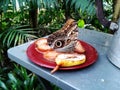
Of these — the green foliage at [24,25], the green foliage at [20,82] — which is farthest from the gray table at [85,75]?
the green foliage at [20,82]

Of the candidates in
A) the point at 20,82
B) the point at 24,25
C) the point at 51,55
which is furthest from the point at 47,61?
the point at 24,25

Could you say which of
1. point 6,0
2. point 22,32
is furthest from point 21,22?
point 6,0

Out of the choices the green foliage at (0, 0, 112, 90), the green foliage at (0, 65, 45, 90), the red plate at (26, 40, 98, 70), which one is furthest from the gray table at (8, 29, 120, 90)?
the green foliage at (0, 65, 45, 90)

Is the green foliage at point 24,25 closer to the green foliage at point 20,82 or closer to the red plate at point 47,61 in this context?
the green foliage at point 20,82

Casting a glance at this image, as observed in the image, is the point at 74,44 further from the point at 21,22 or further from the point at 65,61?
the point at 21,22

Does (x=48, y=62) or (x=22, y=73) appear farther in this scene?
(x=22, y=73)

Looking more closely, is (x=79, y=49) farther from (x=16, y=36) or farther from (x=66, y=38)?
(x=16, y=36)

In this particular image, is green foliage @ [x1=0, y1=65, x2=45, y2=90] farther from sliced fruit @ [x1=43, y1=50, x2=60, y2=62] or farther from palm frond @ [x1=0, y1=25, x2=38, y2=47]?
sliced fruit @ [x1=43, y1=50, x2=60, y2=62]

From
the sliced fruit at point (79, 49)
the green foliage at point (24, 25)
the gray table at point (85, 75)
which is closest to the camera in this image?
the gray table at point (85, 75)
